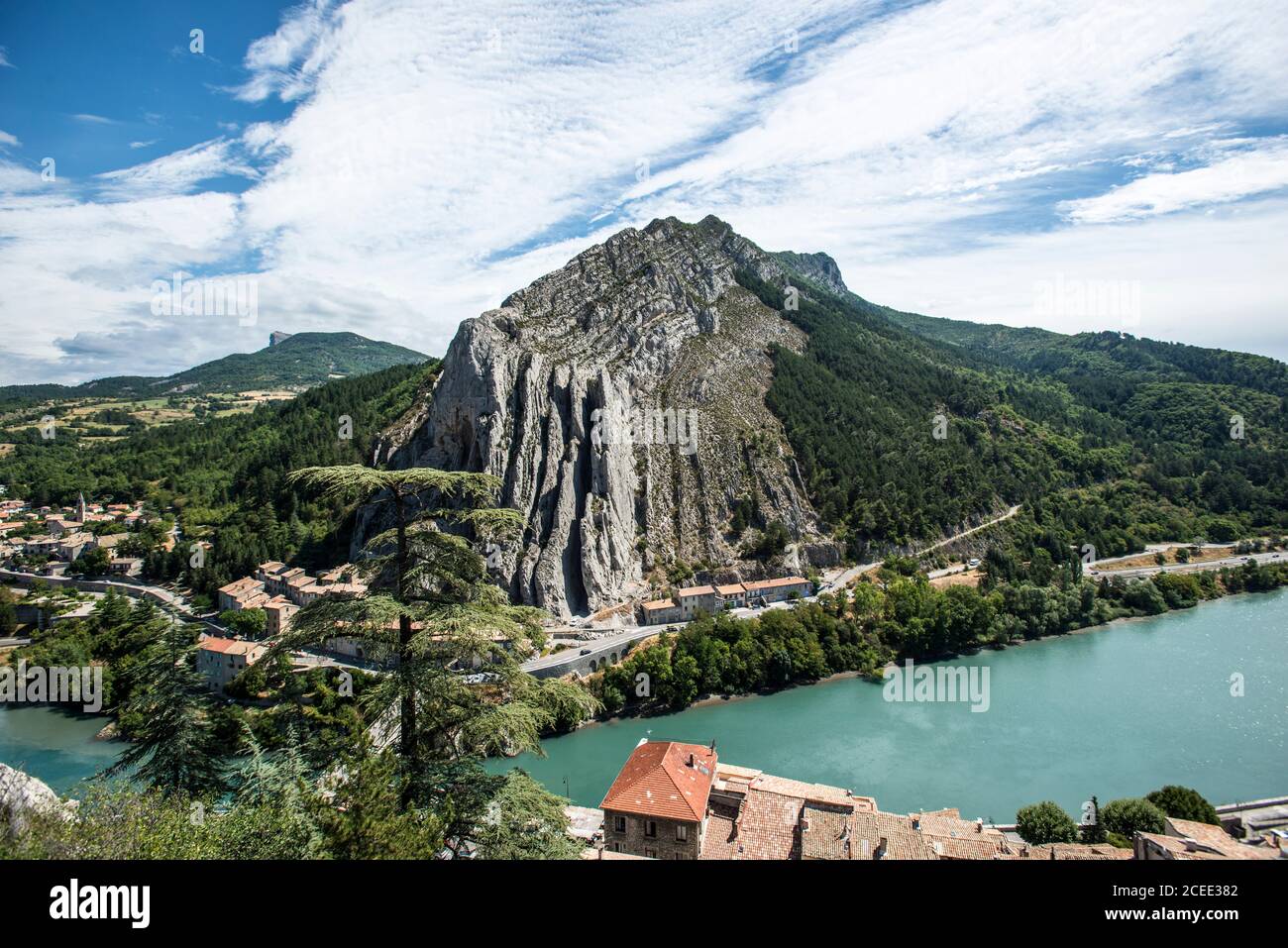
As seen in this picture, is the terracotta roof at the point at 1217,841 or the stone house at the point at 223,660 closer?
the terracotta roof at the point at 1217,841

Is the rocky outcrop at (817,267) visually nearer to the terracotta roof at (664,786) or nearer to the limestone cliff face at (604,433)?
the limestone cliff face at (604,433)

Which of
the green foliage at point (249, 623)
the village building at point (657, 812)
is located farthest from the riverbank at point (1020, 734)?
the green foliage at point (249, 623)

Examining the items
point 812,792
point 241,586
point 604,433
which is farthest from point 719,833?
point 241,586

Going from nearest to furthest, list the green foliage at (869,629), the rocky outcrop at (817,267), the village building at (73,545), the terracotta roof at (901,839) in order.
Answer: the terracotta roof at (901,839)
the green foliage at (869,629)
the village building at (73,545)
the rocky outcrop at (817,267)

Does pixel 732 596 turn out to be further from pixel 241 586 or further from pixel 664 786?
pixel 241 586

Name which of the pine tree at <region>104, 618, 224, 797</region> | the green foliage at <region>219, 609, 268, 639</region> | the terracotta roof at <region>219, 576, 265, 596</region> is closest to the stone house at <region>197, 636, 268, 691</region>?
the green foliage at <region>219, 609, 268, 639</region>
